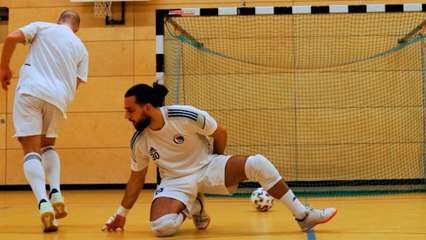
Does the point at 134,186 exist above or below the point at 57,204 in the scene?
above

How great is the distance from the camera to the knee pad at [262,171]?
12.3ft

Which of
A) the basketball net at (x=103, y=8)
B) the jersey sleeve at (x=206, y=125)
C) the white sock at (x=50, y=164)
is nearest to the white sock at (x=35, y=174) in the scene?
the white sock at (x=50, y=164)

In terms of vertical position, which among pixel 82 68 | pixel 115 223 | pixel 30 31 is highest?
pixel 30 31

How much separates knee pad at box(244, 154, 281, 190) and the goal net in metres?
5.24

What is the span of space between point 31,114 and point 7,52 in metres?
0.52

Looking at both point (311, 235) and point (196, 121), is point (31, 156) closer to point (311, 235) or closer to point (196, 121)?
point (196, 121)

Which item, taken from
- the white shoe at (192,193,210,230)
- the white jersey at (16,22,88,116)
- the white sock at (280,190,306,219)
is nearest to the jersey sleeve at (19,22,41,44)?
the white jersey at (16,22,88,116)

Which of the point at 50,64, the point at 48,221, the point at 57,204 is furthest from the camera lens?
the point at 50,64

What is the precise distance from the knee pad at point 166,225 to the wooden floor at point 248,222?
7 centimetres

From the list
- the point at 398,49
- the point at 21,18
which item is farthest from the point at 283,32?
the point at 21,18

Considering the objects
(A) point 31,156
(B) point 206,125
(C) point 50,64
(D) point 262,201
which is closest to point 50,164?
(A) point 31,156

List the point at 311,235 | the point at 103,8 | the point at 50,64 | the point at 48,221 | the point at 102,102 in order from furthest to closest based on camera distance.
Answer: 1. the point at 102,102
2. the point at 103,8
3. the point at 50,64
4. the point at 48,221
5. the point at 311,235

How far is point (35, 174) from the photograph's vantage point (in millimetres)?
4203

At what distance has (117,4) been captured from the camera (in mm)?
9578
